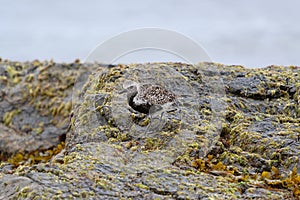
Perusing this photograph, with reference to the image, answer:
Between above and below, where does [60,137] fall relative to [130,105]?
below

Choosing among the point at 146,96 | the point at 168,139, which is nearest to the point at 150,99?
the point at 146,96

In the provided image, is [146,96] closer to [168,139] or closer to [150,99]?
[150,99]

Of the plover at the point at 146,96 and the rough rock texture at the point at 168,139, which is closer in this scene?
the rough rock texture at the point at 168,139

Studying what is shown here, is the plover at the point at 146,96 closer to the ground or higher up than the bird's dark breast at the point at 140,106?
higher up

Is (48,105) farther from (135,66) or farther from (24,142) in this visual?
(135,66)

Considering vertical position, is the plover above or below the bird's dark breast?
above

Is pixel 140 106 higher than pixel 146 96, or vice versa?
pixel 146 96

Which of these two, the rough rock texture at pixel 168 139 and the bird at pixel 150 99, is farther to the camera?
the bird at pixel 150 99

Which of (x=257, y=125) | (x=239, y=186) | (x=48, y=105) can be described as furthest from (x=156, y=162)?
(x=48, y=105)
